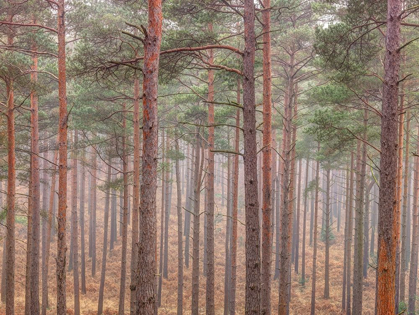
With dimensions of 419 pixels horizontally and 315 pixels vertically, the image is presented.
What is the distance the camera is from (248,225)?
7.07 metres

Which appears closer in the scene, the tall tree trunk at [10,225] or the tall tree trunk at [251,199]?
the tall tree trunk at [251,199]

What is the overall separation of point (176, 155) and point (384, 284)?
12048mm

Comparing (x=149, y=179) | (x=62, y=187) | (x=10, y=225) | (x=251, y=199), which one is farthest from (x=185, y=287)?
(x=149, y=179)

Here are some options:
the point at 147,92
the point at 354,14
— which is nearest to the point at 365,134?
the point at 354,14

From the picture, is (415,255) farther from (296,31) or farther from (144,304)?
(144,304)

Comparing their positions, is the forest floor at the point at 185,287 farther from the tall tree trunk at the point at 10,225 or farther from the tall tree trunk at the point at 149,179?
the tall tree trunk at the point at 149,179

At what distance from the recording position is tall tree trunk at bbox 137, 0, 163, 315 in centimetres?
573

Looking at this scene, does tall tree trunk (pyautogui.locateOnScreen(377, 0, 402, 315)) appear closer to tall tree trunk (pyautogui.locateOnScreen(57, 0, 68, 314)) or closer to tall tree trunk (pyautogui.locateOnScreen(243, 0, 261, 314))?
tall tree trunk (pyautogui.locateOnScreen(243, 0, 261, 314))

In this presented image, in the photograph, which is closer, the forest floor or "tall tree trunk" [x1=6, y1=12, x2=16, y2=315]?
"tall tree trunk" [x1=6, y1=12, x2=16, y2=315]

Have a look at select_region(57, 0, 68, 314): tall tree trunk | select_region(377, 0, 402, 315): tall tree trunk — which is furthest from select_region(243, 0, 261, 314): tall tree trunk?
select_region(57, 0, 68, 314): tall tree trunk

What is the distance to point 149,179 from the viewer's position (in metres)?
5.90

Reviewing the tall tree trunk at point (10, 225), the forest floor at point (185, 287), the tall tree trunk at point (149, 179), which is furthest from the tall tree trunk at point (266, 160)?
the tall tree trunk at point (10, 225)

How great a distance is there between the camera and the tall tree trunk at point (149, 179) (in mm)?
5734

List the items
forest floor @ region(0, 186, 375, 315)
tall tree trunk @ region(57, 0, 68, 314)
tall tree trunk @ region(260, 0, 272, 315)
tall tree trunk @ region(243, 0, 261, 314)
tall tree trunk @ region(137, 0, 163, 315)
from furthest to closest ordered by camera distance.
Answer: forest floor @ region(0, 186, 375, 315), tall tree trunk @ region(260, 0, 272, 315), tall tree trunk @ region(57, 0, 68, 314), tall tree trunk @ region(243, 0, 261, 314), tall tree trunk @ region(137, 0, 163, 315)
